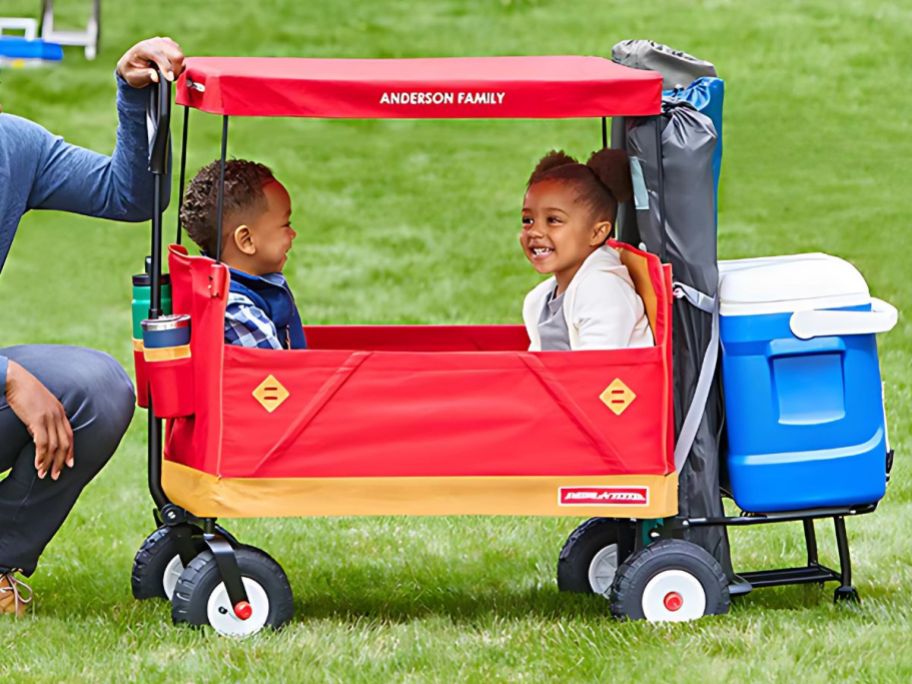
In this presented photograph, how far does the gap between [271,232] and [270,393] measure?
0.53 meters

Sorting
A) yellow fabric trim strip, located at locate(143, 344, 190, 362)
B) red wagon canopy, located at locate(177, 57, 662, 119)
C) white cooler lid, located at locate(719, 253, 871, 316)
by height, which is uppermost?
red wagon canopy, located at locate(177, 57, 662, 119)

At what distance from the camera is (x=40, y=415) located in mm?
3994

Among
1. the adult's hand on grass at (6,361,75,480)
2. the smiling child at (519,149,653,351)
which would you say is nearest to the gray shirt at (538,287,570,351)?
the smiling child at (519,149,653,351)

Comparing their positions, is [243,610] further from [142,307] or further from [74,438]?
[142,307]

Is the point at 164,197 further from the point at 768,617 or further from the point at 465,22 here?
the point at 465,22

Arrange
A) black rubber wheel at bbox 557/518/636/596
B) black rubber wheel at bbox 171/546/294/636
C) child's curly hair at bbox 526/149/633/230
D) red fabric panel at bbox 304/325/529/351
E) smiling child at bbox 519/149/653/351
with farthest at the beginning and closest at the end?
A: red fabric panel at bbox 304/325/529/351 < black rubber wheel at bbox 557/518/636/596 < child's curly hair at bbox 526/149/633/230 < smiling child at bbox 519/149/653/351 < black rubber wheel at bbox 171/546/294/636

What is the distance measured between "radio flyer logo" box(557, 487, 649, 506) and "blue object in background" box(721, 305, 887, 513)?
1.01 feet

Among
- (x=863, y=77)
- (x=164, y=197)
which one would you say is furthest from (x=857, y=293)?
(x=863, y=77)

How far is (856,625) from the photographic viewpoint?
13.0ft

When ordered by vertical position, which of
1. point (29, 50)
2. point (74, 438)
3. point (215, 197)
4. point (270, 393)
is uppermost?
point (29, 50)

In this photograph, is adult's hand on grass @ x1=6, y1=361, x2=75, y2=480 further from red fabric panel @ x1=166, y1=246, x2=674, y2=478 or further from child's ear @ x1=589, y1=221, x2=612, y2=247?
child's ear @ x1=589, y1=221, x2=612, y2=247

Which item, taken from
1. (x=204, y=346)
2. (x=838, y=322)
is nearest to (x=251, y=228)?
(x=204, y=346)

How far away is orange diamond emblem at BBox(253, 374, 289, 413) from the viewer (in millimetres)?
3783

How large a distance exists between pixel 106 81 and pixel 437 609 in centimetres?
1154
